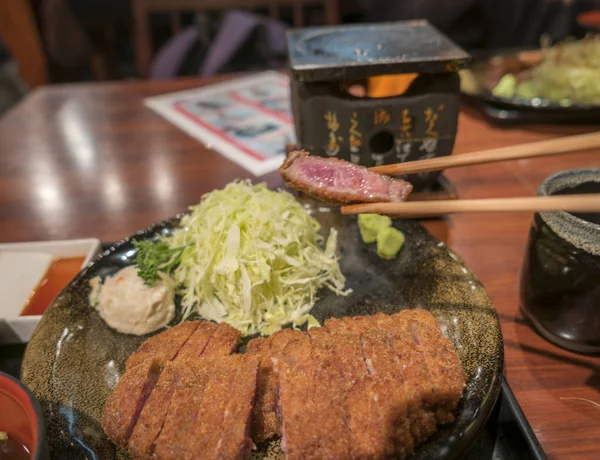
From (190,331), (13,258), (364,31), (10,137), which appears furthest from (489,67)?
(10,137)

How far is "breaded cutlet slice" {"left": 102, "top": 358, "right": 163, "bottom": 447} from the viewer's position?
1.28 m

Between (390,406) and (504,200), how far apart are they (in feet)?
2.06

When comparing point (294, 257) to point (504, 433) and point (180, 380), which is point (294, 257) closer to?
point (180, 380)

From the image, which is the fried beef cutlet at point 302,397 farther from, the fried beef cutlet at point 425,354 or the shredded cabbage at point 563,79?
the shredded cabbage at point 563,79

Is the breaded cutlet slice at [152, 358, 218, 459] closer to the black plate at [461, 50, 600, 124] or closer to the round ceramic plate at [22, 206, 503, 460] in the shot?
the round ceramic plate at [22, 206, 503, 460]

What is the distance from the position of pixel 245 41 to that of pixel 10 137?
236 cm

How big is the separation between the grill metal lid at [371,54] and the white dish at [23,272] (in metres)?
1.26

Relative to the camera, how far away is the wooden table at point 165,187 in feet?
4.85

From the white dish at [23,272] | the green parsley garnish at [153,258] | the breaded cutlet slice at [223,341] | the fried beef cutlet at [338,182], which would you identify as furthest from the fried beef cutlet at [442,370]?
the white dish at [23,272]

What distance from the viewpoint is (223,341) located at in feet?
5.22

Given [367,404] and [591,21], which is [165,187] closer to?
[367,404]

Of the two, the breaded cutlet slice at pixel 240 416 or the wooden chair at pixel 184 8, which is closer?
the breaded cutlet slice at pixel 240 416

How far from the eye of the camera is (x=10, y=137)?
133 inches

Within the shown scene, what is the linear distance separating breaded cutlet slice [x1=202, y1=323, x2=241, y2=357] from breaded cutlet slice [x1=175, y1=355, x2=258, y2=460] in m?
0.12
